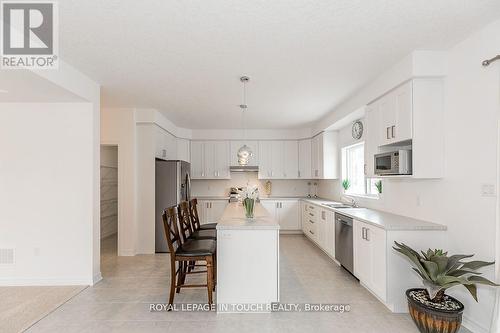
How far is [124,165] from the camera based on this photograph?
4.99m

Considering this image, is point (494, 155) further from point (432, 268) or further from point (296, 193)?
point (296, 193)

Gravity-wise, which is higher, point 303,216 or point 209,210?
point 209,210

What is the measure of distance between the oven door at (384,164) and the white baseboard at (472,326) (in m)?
1.48

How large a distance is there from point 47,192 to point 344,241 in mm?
4068

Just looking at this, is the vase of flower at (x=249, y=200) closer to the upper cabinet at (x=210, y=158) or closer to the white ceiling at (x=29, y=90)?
the white ceiling at (x=29, y=90)

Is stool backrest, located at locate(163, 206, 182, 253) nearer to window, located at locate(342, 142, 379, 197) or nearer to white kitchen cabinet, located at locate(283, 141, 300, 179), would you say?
window, located at locate(342, 142, 379, 197)

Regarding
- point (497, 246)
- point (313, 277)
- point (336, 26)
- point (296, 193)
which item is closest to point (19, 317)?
point (313, 277)

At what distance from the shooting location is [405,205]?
3480mm

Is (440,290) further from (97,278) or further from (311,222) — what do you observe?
(97,278)

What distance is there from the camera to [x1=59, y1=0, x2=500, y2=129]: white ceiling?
2.07 metres

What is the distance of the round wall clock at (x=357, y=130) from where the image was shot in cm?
493

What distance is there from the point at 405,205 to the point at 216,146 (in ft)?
15.5

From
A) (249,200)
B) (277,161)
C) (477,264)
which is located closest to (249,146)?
(277,161)

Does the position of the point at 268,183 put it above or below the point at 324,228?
above
